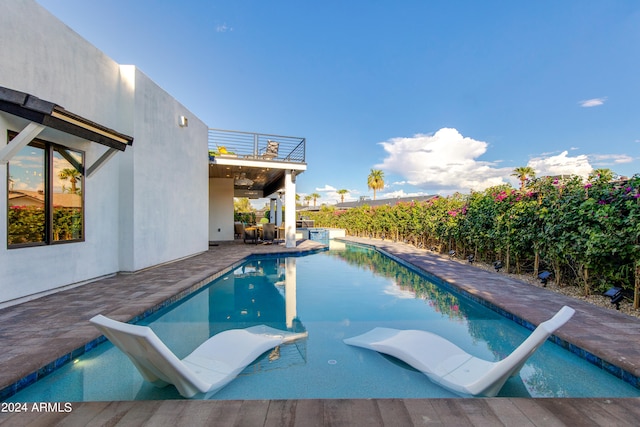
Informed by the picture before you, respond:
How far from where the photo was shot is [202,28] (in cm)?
1216

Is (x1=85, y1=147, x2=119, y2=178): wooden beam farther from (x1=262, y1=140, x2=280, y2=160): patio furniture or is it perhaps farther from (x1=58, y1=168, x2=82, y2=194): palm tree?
(x1=262, y1=140, x2=280, y2=160): patio furniture

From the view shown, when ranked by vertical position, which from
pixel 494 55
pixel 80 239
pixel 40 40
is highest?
pixel 494 55

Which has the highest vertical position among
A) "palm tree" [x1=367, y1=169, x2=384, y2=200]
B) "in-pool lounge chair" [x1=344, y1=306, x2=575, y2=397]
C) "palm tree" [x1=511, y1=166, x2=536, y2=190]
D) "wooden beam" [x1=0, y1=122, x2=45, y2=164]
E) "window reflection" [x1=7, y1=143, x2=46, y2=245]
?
"palm tree" [x1=367, y1=169, x2=384, y2=200]

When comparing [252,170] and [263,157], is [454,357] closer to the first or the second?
[263,157]

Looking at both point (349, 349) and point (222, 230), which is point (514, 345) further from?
point (222, 230)

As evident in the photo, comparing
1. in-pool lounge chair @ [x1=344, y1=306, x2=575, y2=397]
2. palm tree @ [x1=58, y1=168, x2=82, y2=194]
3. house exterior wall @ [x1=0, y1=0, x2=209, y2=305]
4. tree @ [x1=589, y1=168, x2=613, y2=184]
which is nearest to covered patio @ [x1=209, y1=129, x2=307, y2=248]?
house exterior wall @ [x1=0, y1=0, x2=209, y2=305]

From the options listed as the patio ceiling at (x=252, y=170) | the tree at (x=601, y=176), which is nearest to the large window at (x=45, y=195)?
the patio ceiling at (x=252, y=170)

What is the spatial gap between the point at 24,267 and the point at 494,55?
18.1m

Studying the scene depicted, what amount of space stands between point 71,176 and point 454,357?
775 centimetres

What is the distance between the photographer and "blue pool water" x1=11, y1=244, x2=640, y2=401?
3.00 metres

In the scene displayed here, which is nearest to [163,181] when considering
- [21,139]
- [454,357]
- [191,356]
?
[21,139]

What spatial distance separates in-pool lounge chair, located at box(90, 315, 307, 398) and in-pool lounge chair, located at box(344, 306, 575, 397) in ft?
4.67

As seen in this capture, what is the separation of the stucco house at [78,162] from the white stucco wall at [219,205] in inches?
271

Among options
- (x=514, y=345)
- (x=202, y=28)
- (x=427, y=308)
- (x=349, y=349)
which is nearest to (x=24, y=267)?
(x=349, y=349)
